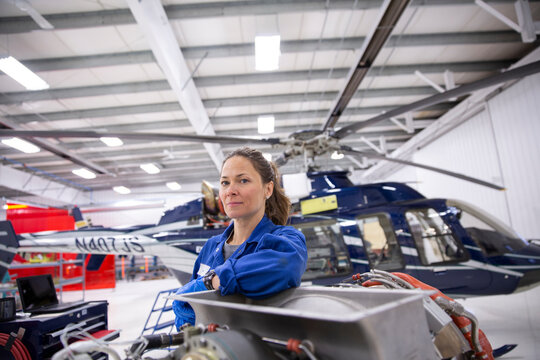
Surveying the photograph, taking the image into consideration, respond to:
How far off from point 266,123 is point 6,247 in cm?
615

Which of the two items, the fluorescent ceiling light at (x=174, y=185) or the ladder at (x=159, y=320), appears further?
the fluorescent ceiling light at (x=174, y=185)

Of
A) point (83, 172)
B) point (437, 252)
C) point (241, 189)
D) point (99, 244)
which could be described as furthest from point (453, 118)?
point (83, 172)

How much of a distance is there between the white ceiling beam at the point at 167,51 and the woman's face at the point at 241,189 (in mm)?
4094

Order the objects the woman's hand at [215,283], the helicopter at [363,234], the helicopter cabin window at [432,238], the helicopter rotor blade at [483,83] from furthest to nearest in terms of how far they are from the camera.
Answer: the helicopter cabin window at [432,238], the helicopter at [363,234], the helicopter rotor blade at [483,83], the woman's hand at [215,283]

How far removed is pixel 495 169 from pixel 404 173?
6068mm

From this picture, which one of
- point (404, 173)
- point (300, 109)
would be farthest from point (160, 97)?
point (404, 173)

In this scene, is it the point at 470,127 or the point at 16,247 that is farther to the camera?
the point at 470,127

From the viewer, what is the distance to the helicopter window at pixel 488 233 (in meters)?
4.10

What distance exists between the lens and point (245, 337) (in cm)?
77

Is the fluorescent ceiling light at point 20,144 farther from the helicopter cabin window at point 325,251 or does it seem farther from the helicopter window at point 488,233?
the helicopter window at point 488,233

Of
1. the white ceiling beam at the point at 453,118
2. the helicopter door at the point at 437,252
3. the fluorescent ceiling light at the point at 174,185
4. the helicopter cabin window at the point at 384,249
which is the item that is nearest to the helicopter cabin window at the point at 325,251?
the helicopter cabin window at the point at 384,249

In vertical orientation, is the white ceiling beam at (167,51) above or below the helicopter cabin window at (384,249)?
above

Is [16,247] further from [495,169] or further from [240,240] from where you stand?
[495,169]

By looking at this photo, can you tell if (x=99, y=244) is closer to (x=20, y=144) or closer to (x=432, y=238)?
(x=432, y=238)
